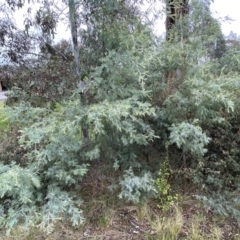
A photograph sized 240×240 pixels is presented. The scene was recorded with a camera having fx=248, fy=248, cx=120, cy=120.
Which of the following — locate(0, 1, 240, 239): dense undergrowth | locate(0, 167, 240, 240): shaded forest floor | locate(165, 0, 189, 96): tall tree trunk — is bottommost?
locate(0, 167, 240, 240): shaded forest floor

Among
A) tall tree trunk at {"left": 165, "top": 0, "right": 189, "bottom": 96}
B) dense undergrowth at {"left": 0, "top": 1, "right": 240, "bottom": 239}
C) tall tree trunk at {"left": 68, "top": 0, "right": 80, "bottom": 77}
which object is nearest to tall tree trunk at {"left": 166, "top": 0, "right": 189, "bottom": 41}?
tall tree trunk at {"left": 165, "top": 0, "right": 189, "bottom": 96}

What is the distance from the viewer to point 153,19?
2.97 meters

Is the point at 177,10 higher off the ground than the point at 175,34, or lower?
higher

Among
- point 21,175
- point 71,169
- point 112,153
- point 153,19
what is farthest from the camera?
point 153,19

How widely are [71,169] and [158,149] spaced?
1.09 metres

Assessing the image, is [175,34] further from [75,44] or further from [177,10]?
[75,44]

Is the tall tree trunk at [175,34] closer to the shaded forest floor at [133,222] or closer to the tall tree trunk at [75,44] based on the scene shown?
the tall tree trunk at [75,44]

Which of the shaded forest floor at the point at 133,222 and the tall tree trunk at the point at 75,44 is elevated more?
the tall tree trunk at the point at 75,44

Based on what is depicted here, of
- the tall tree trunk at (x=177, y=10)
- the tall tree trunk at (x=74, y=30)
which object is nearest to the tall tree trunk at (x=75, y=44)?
the tall tree trunk at (x=74, y=30)

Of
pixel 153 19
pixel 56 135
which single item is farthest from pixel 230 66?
pixel 56 135

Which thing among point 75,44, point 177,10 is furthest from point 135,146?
point 177,10

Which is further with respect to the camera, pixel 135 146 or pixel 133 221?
pixel 135 146

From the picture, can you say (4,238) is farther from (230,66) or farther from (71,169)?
(230,66)

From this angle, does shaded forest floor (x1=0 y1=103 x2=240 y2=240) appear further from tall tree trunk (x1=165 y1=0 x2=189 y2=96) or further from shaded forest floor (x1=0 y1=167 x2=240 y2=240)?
tall tree trunk (x1=165 y1=0 x2=189 y2=96)
